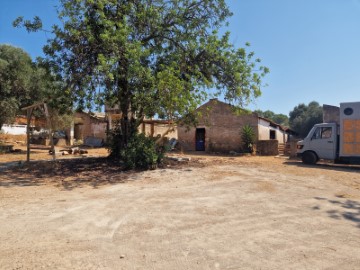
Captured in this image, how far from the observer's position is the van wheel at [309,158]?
14824mm

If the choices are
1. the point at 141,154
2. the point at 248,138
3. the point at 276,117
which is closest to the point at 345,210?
the point at 141,154

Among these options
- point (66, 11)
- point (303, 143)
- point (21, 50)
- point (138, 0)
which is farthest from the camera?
point (21, 50)

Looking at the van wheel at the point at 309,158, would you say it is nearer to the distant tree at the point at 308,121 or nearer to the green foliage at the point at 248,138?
the green foliage at the point at 248,138

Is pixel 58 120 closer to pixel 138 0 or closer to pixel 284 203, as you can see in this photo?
pixel 138 0

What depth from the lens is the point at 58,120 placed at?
75.0ft

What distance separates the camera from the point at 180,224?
16.7 feet

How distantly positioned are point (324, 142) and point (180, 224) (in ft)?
38.7

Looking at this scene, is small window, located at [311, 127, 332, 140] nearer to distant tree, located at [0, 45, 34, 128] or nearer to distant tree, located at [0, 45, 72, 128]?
distant tree, located at [0, 45, 72, 128]

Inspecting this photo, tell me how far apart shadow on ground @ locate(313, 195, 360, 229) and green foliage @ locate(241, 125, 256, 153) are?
15.2m

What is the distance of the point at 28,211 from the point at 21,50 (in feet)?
57.5

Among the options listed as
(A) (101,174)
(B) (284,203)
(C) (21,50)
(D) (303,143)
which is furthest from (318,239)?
(C) (21,50)

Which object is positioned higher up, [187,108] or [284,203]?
[187,108]

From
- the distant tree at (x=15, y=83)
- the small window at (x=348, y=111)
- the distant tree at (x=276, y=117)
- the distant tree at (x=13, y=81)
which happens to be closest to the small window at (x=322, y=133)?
the small window at (x=348, y=111)

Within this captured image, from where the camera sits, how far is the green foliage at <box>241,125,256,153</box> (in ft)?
73.7
